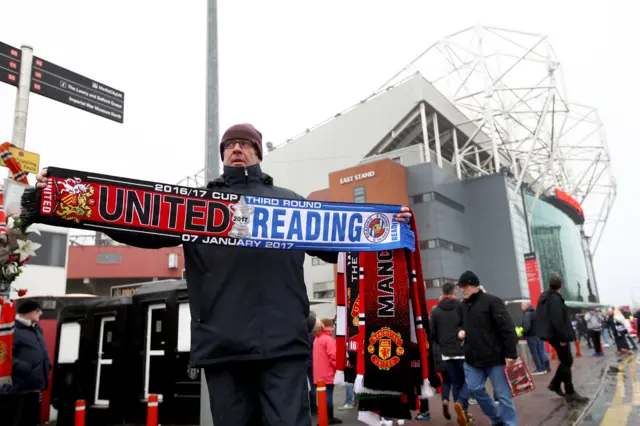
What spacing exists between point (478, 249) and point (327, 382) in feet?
121

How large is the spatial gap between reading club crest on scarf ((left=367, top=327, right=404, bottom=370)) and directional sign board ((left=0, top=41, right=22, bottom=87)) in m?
6.04

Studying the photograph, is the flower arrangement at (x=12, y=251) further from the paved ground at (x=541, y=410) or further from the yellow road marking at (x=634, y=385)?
the yellow road marking at (x=634, y=385)

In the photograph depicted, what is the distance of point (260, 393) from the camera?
8.26ft

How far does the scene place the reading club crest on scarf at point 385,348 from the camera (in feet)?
13.1

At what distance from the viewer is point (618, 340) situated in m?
19.2

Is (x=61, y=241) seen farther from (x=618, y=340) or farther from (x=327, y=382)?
(x=618, y=340)

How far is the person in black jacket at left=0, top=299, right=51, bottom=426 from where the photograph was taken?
566 cm

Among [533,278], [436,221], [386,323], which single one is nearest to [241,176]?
[386,323]

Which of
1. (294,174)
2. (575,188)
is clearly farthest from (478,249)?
(575,188)

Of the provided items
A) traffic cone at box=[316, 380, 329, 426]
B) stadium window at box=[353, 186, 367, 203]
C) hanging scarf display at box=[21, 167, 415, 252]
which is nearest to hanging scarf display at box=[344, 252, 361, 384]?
hanging scarf display at box=[21, 167, 415, 252]

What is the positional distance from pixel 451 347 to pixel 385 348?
3776 mm

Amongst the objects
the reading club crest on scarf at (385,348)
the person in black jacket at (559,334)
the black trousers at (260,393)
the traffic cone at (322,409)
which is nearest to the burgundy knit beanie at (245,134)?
the black trousers at (260,393)

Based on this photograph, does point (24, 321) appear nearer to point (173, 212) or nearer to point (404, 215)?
point (173, 212)

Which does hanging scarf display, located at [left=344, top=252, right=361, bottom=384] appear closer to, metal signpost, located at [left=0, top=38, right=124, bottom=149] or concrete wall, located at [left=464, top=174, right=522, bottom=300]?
metal signpost, located at [left=0, top=38, right=124, bottom=149]
